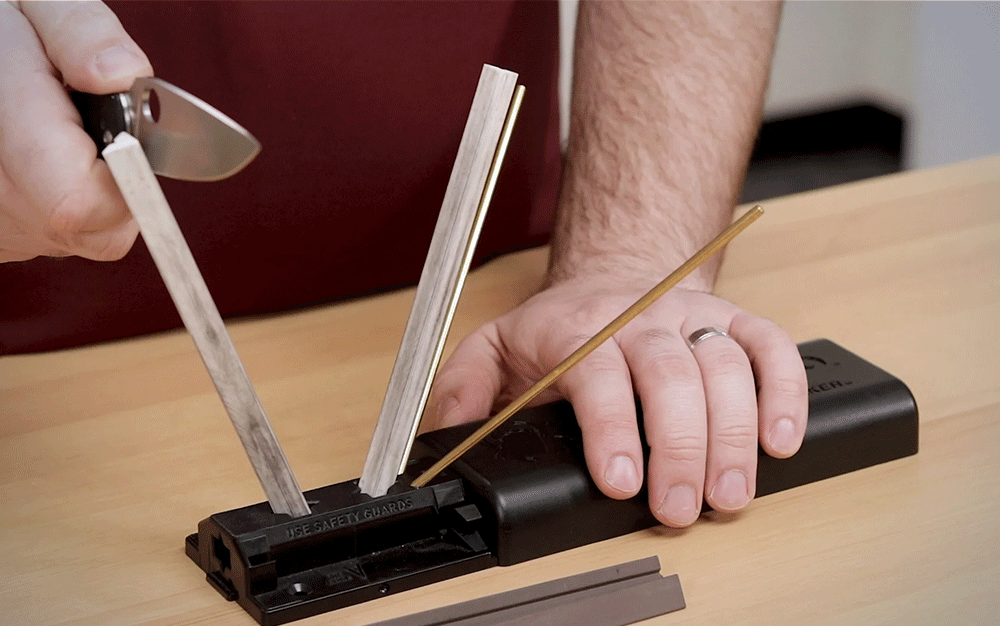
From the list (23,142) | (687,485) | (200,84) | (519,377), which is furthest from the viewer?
(200,84)

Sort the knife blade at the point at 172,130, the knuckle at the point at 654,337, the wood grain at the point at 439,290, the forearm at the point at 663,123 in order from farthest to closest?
1. the forearm at the point at 663,123
2. the knuckle at the point at 654,337
3. the wood grain at the point at 439,290
4. the knife blade at the point at 172,130

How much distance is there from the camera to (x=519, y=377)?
32.2 inches

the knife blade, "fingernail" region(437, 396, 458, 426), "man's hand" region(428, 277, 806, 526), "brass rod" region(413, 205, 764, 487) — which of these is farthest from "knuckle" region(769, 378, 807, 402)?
the knife blade

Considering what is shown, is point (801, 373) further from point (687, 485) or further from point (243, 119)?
point (243, 119)

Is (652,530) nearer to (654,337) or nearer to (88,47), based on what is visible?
(654,337)

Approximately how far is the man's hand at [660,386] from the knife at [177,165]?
0.20 metres

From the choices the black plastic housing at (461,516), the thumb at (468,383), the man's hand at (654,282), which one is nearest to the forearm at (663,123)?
the man's hand at (654,282)

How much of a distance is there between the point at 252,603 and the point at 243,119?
21.6 inches

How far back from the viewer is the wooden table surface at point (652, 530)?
0.60 metres

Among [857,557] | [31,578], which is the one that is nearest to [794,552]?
[857,557]

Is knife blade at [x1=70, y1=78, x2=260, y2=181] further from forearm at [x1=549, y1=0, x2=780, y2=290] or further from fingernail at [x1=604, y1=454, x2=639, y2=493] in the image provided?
forearm at [x1=549, y1=0, x2=780, y2=290]

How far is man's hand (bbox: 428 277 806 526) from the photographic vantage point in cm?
66

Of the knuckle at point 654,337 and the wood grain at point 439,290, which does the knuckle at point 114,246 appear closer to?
the wood grain at point 439,290

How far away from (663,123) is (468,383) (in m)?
0.35
